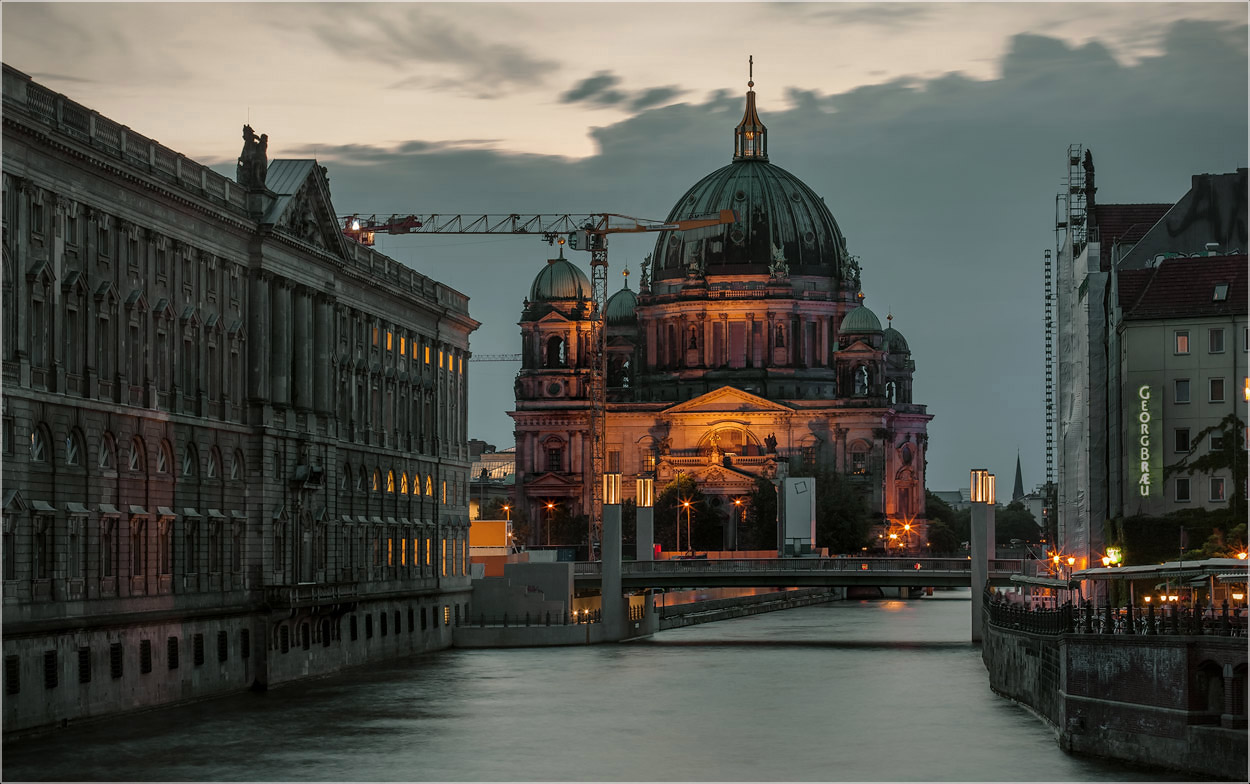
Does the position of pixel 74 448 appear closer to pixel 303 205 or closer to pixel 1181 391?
pixel 303 205

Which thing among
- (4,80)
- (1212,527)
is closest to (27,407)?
(4,80)

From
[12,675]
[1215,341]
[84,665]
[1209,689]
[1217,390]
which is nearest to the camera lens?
[1209,689]

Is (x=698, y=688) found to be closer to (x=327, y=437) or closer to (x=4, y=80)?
(x=327, y=437)

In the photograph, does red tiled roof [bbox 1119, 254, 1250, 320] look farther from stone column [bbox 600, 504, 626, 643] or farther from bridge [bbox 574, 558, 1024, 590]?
stone column [bbox 600, 504, 626, 643]

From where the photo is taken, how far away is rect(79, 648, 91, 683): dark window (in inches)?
2741

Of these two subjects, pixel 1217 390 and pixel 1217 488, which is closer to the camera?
pixel 1217 390

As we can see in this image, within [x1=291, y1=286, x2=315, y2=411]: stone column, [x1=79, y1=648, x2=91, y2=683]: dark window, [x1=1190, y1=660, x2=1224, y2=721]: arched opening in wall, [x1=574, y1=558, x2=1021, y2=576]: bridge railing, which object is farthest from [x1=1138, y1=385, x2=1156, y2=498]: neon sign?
[x1=79, y1=648, x2=91, y2=683]: dark window

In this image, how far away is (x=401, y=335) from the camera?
109562 millimetres

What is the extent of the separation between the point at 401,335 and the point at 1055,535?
87.8 metres

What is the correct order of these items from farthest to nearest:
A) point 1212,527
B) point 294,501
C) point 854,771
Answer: point 1212,527, point 294,501, point 854,771

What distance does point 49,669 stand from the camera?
221 ft

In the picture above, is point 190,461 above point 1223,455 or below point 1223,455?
below

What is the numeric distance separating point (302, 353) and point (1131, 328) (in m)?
37.5

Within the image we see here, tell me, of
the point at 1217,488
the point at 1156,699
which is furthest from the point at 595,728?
the point at 1217,488
